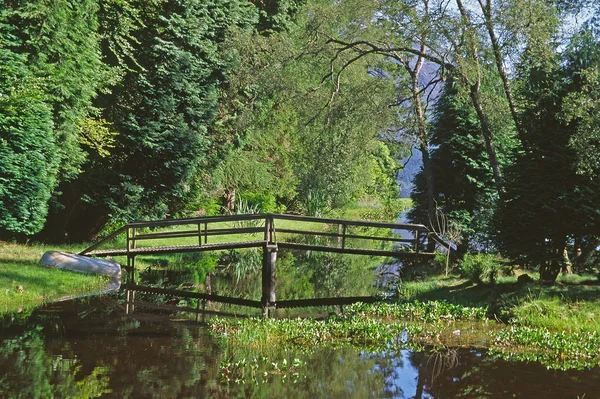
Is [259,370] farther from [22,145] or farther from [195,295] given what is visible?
[22,145]

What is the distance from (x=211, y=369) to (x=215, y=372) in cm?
19

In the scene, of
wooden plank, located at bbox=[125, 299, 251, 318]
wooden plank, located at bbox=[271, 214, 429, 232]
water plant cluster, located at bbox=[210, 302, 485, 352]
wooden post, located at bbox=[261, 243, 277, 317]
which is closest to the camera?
water plant cluster, located at bbox=[210, 302, 485, 352]

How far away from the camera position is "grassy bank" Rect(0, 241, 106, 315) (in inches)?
584

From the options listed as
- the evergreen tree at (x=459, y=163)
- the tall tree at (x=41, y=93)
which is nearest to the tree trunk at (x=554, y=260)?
the evergreen tree at (x=459, y=163)

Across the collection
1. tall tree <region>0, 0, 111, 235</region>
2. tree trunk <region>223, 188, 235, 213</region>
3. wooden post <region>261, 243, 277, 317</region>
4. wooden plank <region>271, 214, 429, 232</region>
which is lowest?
wooden post <region>261, 243, 277, 317</region>

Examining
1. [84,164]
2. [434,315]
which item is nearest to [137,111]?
[84,164]

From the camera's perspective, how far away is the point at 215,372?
A: 10383 mm

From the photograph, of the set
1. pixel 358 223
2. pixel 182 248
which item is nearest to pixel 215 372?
pixel 358 223

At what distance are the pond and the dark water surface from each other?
0.05 feet

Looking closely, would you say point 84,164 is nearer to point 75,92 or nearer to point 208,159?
point 75,92

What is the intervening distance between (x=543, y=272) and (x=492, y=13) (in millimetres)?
7181

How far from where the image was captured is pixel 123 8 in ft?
74.6

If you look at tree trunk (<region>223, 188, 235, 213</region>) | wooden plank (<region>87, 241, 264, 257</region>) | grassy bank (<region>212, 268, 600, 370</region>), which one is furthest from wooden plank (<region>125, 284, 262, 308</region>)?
tree trunk (<region>223, 188, 235, 213</region>)

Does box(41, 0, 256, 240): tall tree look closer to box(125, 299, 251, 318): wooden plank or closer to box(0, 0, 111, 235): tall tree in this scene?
box(0, 0, 111, 235): tall tree
